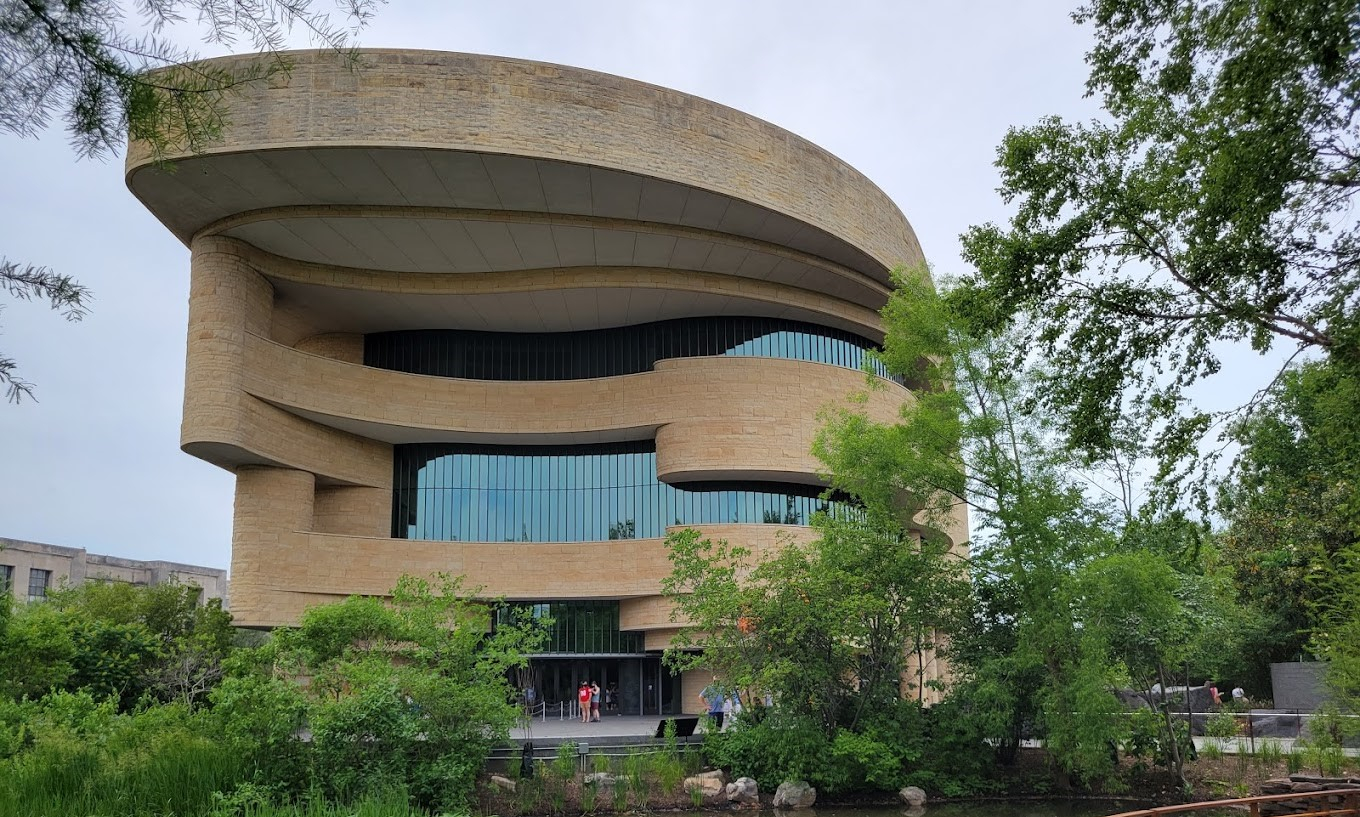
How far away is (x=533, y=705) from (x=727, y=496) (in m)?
10.4

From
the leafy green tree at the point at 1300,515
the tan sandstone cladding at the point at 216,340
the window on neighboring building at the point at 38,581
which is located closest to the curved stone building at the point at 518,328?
the tan sandstone cladding at the point at 216,340

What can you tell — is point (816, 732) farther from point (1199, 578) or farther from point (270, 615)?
point (270, 615)

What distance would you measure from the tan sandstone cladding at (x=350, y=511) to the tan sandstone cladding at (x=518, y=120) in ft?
44.4

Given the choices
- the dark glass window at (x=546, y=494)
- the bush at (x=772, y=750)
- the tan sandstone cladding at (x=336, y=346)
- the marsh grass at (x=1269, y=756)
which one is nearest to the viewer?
the bush at (x=772, y=750)

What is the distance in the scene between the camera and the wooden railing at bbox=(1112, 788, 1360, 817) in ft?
32.9

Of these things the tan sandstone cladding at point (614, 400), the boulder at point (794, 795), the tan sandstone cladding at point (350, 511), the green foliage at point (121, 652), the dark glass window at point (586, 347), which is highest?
the dark glass window at point (586, 347)

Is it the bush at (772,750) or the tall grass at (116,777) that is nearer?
the tall grass at (116,777)

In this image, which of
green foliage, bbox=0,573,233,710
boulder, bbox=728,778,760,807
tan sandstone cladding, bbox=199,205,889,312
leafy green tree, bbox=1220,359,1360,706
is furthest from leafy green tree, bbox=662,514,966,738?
tan sandstone cladding, bbox=199,205,889,312

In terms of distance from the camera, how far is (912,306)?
2369 centimetres

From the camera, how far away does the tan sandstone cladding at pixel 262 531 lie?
1276 inches

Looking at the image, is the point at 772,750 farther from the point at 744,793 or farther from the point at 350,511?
the point at 350,511

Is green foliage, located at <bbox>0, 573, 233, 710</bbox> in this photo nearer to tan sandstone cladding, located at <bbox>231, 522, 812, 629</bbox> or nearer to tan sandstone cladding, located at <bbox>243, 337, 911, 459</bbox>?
tan sandstone cladding, located at <bbox>231, 522, 812, 629</bbox>

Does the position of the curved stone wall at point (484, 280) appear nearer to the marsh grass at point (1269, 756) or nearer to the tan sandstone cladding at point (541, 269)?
the tan sandstone cladding at point (541, 269)

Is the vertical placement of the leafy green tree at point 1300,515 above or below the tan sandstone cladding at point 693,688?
above
